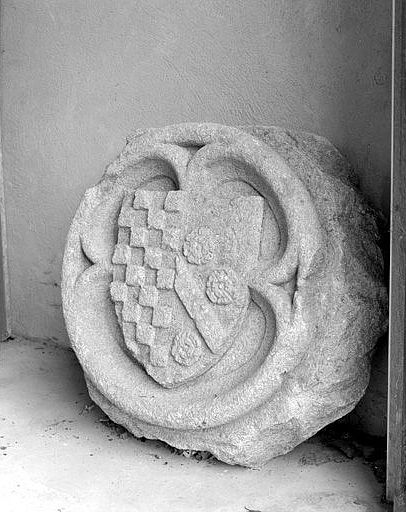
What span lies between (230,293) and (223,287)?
0.09 ft

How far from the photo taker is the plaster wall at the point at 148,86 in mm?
2479

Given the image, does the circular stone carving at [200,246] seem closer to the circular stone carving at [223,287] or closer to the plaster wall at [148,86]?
the circular stone carving at [223,287]

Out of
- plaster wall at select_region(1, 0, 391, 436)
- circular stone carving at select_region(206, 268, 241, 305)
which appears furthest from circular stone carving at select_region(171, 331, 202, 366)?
plaster wall at select_region(1, 0, 391, 436)

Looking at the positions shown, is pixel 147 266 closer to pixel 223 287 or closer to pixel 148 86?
pixel 223 287

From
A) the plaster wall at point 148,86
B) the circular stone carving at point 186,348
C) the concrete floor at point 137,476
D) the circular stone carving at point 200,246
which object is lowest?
the concrete floor at point 137,476

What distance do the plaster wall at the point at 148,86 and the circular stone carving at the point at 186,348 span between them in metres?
0.59

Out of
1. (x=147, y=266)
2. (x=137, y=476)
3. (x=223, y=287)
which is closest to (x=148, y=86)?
(x=147, y=266)

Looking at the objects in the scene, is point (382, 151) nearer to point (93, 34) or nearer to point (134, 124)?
point (134, 124)

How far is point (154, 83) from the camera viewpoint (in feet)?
9.96

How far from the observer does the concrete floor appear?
2164mm

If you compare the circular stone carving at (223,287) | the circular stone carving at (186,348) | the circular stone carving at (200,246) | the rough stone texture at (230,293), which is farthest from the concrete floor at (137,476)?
the circular stone carving at (200,246)

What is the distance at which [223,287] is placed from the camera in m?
2.33

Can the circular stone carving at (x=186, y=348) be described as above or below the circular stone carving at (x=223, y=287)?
below

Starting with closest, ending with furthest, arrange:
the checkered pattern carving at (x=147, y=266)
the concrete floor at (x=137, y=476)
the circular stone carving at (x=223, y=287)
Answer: the concrete floor at (x=137, y=476)
the circular stone carving at (x=223, y=287)
the checkered pattern carving at (x=147, y=266)
